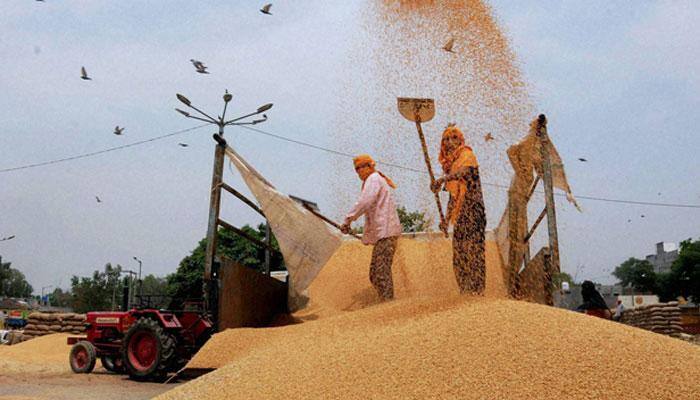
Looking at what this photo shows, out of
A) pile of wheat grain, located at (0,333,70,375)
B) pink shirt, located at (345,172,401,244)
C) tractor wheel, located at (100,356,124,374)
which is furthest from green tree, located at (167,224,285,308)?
pink shirt, located at (345,172,401,244)

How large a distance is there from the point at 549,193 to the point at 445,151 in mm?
826

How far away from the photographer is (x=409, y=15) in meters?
5.36

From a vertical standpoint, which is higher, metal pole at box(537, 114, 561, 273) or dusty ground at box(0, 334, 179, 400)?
metal pole at box(537, 114, 561, 273)

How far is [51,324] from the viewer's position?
539 inches

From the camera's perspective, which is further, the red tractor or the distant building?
the distant building

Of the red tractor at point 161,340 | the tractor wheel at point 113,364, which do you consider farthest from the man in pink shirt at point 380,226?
the tractor wheel at point 113,364

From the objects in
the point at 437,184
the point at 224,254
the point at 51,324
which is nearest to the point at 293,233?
the point at 437,184

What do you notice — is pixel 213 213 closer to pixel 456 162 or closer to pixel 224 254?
pixel 456 162

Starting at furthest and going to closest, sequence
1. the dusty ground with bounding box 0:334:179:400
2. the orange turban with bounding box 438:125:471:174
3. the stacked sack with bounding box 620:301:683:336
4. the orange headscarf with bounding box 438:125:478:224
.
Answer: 1. the stacked sack with bounding box 620:301:683:336
2. the dusty ground with bounding box 0:334:179:400
3. the orange turban with bounding box 438:125:471:174
4. the orange headscarf with bounding box 438:125:478:224

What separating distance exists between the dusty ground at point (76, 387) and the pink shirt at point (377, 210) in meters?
2.23

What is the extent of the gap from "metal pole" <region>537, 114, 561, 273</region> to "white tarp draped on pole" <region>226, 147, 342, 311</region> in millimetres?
2250

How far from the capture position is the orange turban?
4332mm

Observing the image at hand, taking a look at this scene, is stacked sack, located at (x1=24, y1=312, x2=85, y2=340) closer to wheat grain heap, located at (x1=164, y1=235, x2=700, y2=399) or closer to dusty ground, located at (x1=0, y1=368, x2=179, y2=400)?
dusty ground, located at (x1=0, y1=368, x2=179, y2=400)

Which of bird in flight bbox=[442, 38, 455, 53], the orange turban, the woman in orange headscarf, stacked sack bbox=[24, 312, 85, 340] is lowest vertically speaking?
stacked sack bbox=[24, 312, 85, 340]
